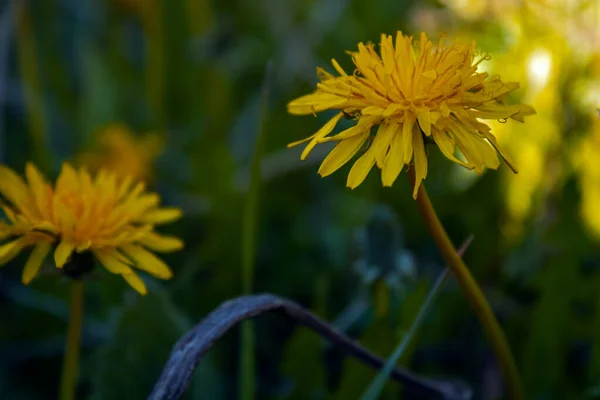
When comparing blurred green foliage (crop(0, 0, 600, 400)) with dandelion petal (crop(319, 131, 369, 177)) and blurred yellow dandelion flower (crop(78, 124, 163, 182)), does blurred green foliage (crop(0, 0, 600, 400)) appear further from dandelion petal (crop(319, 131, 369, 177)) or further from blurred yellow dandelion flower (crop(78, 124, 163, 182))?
dandelion petal (crop(319, 131, 369, 177))

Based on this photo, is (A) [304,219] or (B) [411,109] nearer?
(B) [411,109]

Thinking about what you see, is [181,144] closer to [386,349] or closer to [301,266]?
[301,266]

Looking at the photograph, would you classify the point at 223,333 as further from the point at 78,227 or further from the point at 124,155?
the point at 124,155

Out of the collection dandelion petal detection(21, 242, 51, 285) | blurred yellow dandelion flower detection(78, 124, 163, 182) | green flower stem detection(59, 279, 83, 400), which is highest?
blurred yellow dandelion flower detection(78, 124, 163, 182)

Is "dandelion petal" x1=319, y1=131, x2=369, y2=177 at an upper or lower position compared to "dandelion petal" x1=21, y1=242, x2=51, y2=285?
lower

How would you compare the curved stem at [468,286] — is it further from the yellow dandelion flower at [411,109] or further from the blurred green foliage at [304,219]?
the blurred green foliage at [304,219]

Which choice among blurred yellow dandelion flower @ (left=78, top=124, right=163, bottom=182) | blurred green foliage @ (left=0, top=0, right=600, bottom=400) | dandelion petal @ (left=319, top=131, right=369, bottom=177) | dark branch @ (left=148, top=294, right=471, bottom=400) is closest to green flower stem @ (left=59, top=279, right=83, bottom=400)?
blurred green foliage @ (left=0, top=0, right=600, bottom=400)

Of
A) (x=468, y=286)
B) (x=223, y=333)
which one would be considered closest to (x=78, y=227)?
(x=223, y=333)
